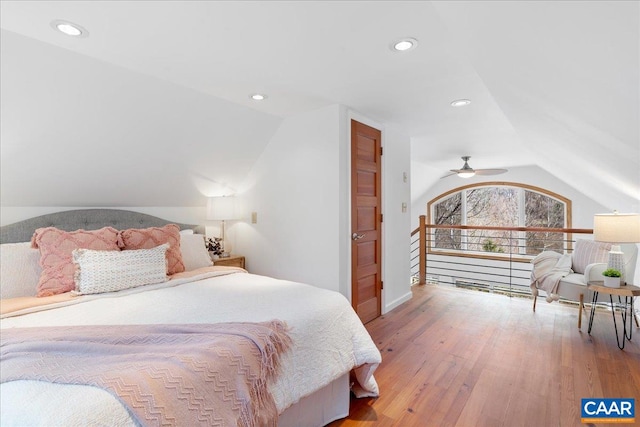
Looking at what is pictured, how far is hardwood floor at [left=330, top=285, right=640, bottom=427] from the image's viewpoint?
1857 millimetres

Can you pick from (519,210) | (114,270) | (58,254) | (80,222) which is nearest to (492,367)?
(114,270)

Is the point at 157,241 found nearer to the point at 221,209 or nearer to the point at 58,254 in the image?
the point at 58,254

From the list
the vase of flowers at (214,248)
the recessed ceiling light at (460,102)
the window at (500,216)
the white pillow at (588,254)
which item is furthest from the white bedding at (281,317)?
the window at (500,216)

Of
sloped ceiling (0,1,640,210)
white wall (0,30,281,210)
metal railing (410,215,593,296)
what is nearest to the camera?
sloped ceiling (0,1,640,210)

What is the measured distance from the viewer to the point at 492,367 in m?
2.38

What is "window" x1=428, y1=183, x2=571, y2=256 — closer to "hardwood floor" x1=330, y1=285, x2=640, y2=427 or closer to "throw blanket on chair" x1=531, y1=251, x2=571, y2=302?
"throw blanket on chair" x1=531, y1=251, x2=571, y2=302

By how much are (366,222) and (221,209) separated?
159 centimetres

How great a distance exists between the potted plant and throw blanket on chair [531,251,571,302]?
0.49 metres

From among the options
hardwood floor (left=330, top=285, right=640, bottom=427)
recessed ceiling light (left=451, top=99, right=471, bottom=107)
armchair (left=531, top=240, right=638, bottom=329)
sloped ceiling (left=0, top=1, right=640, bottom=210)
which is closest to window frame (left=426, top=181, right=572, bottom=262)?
armchair (left=531, top=240, right=638, bottom=329)

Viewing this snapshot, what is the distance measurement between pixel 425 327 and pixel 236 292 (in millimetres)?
2022

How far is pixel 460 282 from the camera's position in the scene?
22.0ft

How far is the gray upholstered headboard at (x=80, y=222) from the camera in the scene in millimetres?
2482

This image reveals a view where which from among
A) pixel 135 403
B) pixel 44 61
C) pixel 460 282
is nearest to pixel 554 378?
pixel 135 403

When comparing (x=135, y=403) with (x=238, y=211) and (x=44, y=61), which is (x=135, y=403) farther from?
(x=238, y=211)
